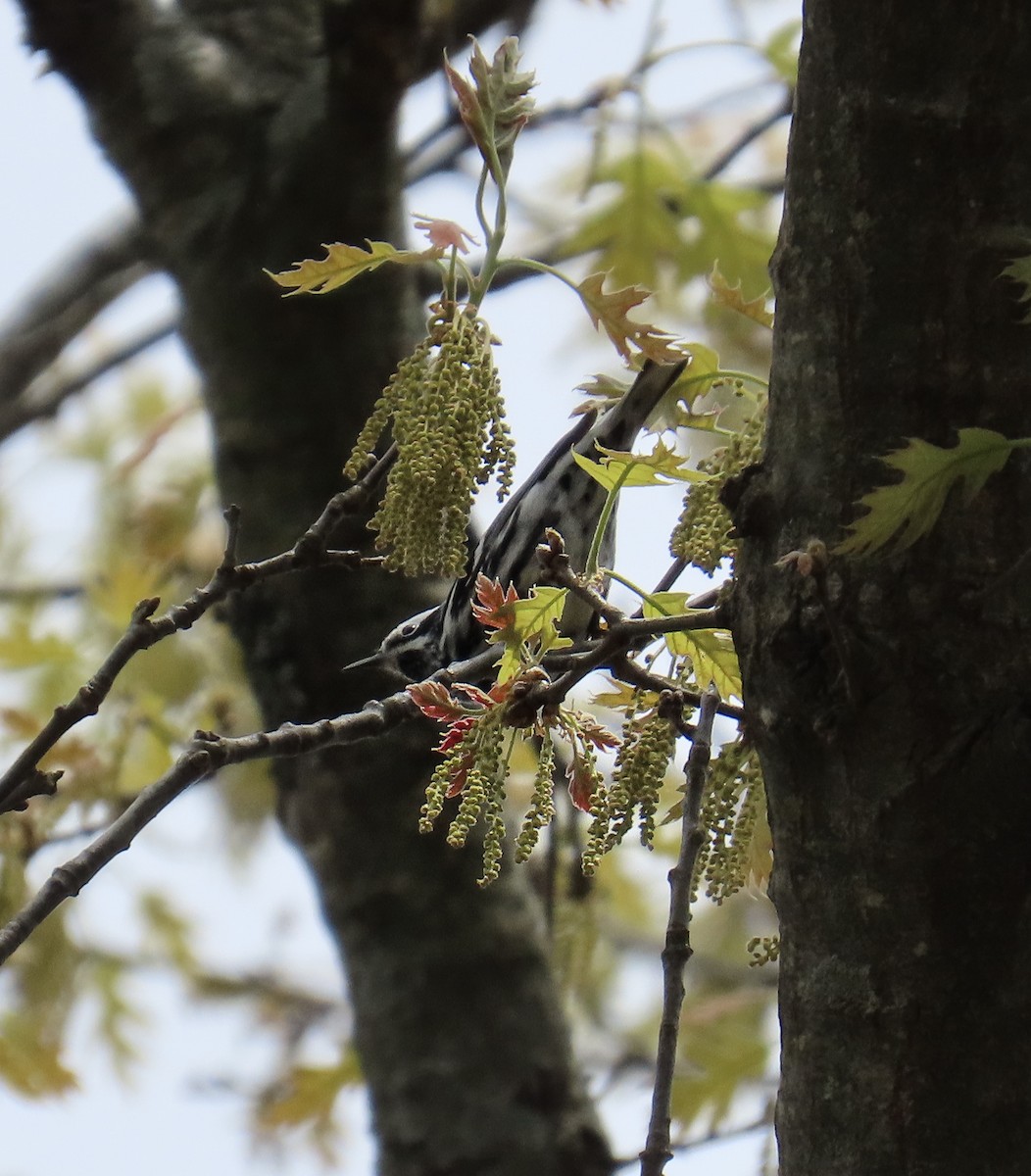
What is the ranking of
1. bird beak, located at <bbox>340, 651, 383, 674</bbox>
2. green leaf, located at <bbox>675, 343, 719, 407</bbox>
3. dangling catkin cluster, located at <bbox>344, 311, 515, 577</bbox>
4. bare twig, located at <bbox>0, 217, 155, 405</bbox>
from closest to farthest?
dangling catkin cluster, located at <bbox>344, 311, 515, 577</bbox>, green leaf, located at <bbox>675, 343, 719, 407</bbox>, bird beak, located at <bbox>340, 651, 383, 674</bbox>, bare twig, located at <bbox>0, 217, 155, 405</bbox>

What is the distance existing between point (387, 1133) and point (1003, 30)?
210 centimetres

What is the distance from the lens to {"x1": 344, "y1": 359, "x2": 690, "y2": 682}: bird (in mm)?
2387

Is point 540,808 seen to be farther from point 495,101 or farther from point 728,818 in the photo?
point 495,101

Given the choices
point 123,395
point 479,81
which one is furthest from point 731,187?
point 123,395

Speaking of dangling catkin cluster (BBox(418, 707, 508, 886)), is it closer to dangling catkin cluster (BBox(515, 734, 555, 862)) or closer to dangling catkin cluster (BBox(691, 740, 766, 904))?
dangling catkin cluster (BBox(515, 734, 555, 862))

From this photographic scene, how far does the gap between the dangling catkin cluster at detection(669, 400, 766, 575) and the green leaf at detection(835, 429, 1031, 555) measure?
0.29m

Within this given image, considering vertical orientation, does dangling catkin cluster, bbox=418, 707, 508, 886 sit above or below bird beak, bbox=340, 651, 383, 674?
below

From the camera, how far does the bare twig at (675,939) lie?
1229 mm

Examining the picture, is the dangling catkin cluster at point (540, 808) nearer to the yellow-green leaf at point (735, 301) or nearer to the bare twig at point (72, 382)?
the yellow-green leaf at point (735, 301)

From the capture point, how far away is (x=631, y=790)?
1334 mm

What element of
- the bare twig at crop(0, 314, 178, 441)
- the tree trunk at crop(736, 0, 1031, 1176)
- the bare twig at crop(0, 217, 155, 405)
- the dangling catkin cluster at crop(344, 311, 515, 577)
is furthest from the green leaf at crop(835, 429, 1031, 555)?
the bare twig at crop(0, 314, 178, 441)

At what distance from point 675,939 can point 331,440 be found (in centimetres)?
161

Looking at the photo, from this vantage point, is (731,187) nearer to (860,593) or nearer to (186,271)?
(186,271)

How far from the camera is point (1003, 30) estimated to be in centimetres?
117
